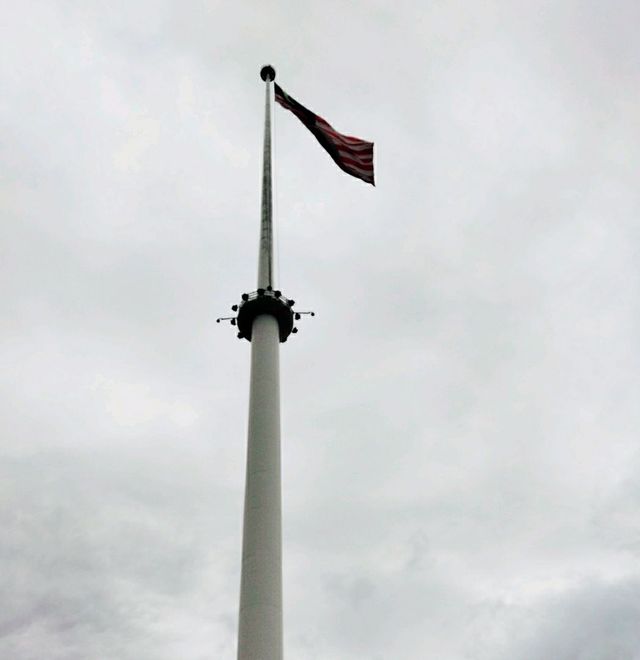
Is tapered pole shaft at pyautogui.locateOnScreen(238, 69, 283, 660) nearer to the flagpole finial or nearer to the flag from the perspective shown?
the flag

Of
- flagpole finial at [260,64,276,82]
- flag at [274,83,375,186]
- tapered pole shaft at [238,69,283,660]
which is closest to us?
tapered pole shaft at [238,69,283,660]

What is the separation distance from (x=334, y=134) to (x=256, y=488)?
94.1 ft

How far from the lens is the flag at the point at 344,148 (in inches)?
2285

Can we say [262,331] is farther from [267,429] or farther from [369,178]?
[369,178]

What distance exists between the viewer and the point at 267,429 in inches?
1855

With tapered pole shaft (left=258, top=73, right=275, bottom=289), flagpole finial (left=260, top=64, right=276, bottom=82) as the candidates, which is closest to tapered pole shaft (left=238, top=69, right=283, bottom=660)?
tapered pole shaft (left=258, top=73, right=275, bottom=289)

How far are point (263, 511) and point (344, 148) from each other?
1130 inches

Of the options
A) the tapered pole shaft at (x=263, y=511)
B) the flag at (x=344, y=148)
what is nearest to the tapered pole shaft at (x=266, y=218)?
the tapered pole shaft at (x=263, y=511)

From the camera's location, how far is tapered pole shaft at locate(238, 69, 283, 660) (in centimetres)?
4028

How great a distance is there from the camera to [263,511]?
144ft

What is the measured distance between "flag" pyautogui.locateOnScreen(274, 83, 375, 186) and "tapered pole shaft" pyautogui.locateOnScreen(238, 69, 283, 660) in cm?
1095

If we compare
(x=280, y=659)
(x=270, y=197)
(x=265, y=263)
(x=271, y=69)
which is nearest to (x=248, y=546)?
(x=280, y=659)

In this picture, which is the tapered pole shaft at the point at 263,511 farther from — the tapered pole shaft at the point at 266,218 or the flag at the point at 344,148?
the flag at the point at 344,148

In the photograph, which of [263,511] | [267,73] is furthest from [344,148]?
[263,511]
